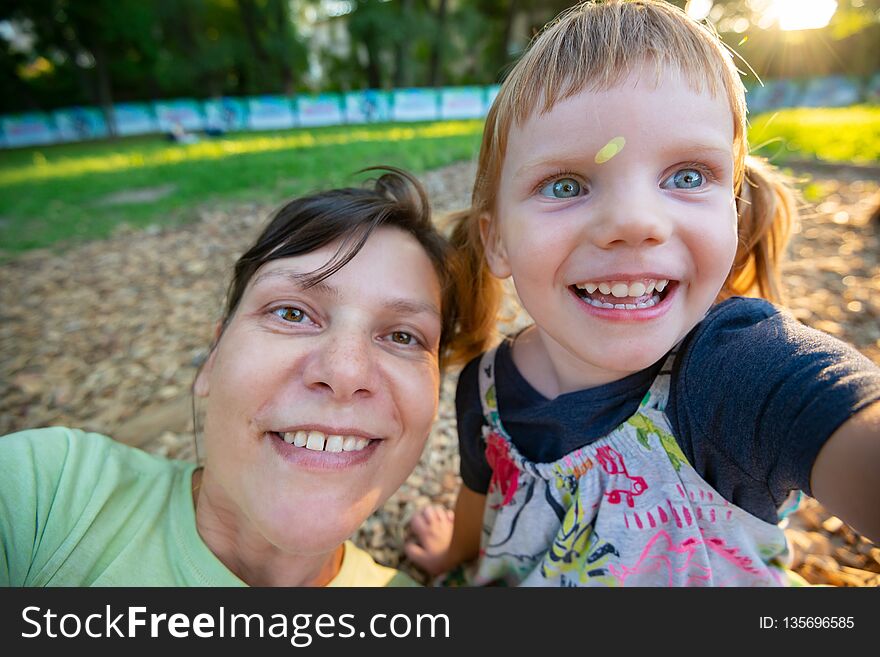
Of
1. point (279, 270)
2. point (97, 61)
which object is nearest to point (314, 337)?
point (279, 270)

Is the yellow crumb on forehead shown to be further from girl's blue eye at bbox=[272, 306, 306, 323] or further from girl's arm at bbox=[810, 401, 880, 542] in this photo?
girl's blue eye at bbox=[272, 306, 306, 323]

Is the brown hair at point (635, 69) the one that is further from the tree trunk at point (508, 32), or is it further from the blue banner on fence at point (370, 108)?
the blue banner on fence at point (370, 108)

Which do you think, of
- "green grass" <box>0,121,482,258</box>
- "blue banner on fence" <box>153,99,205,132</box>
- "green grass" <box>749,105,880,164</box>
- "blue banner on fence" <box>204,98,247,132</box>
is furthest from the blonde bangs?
"blue banner on fence" <box>153,99,205,132</box>

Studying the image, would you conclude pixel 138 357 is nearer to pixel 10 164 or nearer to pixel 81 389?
Answer: pixel 81 389

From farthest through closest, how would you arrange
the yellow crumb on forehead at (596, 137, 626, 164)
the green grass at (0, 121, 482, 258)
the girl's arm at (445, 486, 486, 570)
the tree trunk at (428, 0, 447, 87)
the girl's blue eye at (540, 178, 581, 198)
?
the tree trunk at (428, 0, 447, 87) < the green grass at (0, 121, 482, 258) < the girl's arm at (445, 486, 486, 570) < the girl's blue eye at (540, 178, 581, 198) < the yellow crumb on forehead at (596, 137, 626, 164)

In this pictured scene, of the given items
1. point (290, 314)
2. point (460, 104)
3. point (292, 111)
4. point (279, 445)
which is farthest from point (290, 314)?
point (292, 111)

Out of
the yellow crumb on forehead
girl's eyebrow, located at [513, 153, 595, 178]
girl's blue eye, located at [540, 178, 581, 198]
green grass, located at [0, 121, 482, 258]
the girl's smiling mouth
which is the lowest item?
green grass, located at [0, 121, 482, 258]

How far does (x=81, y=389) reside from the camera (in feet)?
Result: 10.6

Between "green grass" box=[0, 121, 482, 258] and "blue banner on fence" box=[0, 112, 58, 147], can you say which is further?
"blue banner on fence" box=[0, 112, 58, 147]

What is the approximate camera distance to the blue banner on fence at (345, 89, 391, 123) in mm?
20438

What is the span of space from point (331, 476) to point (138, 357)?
2943 millimetres

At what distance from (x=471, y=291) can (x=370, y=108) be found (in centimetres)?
2071

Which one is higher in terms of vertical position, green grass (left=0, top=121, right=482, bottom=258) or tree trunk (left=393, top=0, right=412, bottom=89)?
tree trunk (left=393, top=0, right=412, bottom=89)

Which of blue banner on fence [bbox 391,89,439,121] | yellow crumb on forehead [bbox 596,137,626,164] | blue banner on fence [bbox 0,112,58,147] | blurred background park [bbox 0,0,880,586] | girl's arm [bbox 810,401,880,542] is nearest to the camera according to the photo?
girl's arm [bbox 810,401,880,542]
